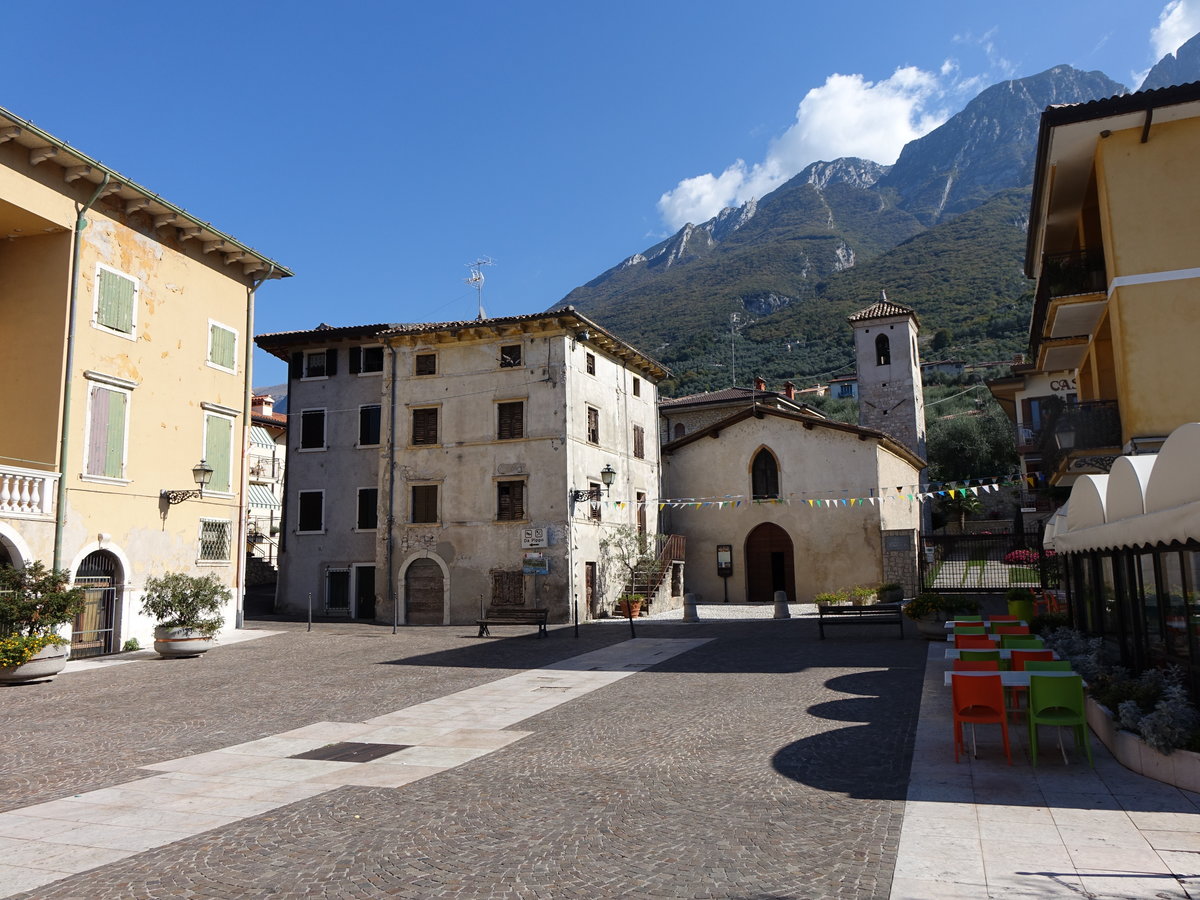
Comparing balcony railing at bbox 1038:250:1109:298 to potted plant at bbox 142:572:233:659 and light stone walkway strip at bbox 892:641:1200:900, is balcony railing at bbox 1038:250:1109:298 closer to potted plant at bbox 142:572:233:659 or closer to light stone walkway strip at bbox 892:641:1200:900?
light stone walkway strip at bbox 892:641:1200:900

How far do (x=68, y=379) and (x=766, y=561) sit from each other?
982 inches

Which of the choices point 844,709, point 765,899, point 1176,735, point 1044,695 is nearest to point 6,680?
point 844,709

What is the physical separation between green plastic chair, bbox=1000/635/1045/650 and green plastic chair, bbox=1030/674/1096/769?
279 centimetres

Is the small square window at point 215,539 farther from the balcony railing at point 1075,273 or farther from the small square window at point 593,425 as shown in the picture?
the balcony railing at point 1075,273

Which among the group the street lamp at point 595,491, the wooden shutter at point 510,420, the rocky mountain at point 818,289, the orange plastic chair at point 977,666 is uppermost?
the rocky mountain at point 818,289

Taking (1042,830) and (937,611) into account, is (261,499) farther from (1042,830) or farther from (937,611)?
(1042,830)

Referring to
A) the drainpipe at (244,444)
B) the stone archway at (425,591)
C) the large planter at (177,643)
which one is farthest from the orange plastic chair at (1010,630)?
the stone archway at (425,591)

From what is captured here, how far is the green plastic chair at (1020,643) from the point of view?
10733mm

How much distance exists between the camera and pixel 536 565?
2792 cm

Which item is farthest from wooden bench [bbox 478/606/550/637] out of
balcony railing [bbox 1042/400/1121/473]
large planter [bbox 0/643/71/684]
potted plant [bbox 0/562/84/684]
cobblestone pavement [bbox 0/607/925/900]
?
balcony railing [bbox 1042/400/1121/473]

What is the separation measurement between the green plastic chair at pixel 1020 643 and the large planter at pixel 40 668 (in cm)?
1533

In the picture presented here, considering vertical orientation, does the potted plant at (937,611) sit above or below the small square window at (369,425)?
below

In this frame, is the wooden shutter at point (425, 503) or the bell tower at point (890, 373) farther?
the bell tower at point (890, 373)

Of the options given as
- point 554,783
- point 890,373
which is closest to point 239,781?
point 554,783
